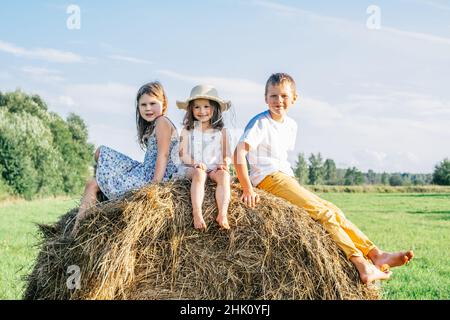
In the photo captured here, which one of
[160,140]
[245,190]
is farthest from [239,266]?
[160,140]

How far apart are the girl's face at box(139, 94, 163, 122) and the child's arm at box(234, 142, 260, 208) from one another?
0.87 m

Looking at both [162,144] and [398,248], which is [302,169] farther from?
[162,144]

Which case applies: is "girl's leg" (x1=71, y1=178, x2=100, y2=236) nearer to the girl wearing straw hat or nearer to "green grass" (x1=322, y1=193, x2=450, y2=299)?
the girl wearing straw hat

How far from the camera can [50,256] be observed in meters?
4.70

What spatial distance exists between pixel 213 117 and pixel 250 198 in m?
0.90

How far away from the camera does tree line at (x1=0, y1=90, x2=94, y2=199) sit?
29172 mm

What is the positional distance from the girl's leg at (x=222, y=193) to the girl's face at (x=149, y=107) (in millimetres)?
921

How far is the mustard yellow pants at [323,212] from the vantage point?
4770mm

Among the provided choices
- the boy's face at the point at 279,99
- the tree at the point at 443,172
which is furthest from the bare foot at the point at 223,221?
the tree at the point at 443,172

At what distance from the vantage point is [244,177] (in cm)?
476

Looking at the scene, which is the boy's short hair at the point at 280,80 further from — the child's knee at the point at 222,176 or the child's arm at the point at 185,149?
the child's knee at the point at 222,176

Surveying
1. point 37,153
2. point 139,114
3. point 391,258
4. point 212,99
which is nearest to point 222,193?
point 212,99

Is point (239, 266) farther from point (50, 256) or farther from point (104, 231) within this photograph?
point (50, 256)
